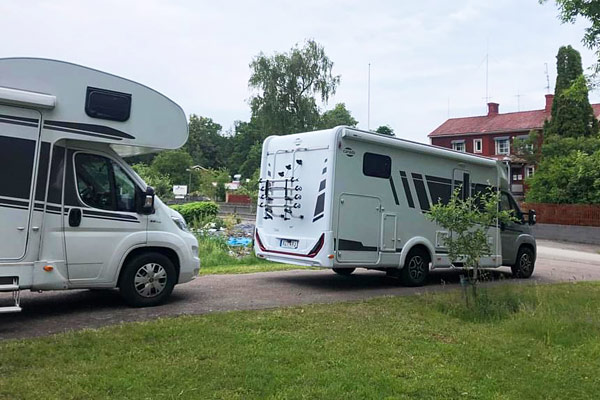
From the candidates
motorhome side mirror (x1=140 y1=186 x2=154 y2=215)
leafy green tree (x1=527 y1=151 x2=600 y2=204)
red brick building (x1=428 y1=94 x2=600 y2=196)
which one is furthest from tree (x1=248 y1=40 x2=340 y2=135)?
motorhome side mirror (x1=140 y1=186 x2=154 y2=215)

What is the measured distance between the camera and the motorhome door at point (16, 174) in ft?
21.0

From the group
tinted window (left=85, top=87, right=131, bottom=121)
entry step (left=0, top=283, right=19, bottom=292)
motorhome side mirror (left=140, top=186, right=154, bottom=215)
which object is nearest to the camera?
entry step (left=0, top=283, right=19, bottom=292)

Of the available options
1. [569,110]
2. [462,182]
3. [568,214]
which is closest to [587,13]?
[462,182]

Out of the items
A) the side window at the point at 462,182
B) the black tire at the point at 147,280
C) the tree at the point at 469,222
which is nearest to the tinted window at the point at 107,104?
the black tire at the point at 147,280

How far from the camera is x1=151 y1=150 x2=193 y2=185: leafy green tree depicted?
209 feet

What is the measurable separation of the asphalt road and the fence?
14401 millimetres

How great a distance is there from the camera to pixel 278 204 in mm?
10109

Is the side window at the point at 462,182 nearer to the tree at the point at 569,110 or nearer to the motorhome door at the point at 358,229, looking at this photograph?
the motorhome door at the point at 358,229

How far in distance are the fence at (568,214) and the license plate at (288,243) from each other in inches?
805

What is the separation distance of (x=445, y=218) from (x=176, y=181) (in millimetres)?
58650

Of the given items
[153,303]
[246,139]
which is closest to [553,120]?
[153,303]

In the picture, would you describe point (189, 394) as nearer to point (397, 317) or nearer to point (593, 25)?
point (397, 317)

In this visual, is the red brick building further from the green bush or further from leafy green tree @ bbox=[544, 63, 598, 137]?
the green bush

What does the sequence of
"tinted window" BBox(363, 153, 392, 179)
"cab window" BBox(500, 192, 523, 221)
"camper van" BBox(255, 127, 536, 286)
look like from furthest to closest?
"cab window" BBox(500, 192, 523, 221)
"tinted window" BBox(363, 153, 392, 179)
"camper van" BBox(255, 127, 536, 286)
